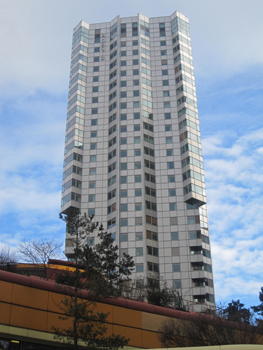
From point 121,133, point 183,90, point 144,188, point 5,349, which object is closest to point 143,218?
point 144,188

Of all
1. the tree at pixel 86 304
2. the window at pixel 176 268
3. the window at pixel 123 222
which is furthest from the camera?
the window at pixel 123 222

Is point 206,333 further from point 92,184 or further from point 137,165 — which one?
point 92,184

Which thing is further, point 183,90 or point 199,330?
point 183,90

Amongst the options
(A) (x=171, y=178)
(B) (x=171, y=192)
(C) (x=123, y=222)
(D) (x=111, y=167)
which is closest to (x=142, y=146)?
(D) (x=111, y=167)

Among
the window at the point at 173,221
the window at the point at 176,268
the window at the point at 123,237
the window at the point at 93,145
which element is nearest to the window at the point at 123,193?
the window at the point at 123,237

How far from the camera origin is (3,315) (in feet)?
68.7

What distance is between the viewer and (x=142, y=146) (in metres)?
84.4

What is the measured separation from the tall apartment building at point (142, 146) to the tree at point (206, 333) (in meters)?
42.3

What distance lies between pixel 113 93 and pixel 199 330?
239 feet

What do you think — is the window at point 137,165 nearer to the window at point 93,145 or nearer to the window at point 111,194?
the window at point 111,194

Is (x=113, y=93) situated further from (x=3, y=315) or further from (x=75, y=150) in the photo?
(x=3, y=315)

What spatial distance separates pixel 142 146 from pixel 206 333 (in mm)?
60789

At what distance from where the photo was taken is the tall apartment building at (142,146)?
7456 centimetres

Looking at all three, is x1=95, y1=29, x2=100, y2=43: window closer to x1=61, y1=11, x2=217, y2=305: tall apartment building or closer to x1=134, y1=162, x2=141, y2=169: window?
x1=61, y1=11, x2=217, y2=305: tall apartment building
